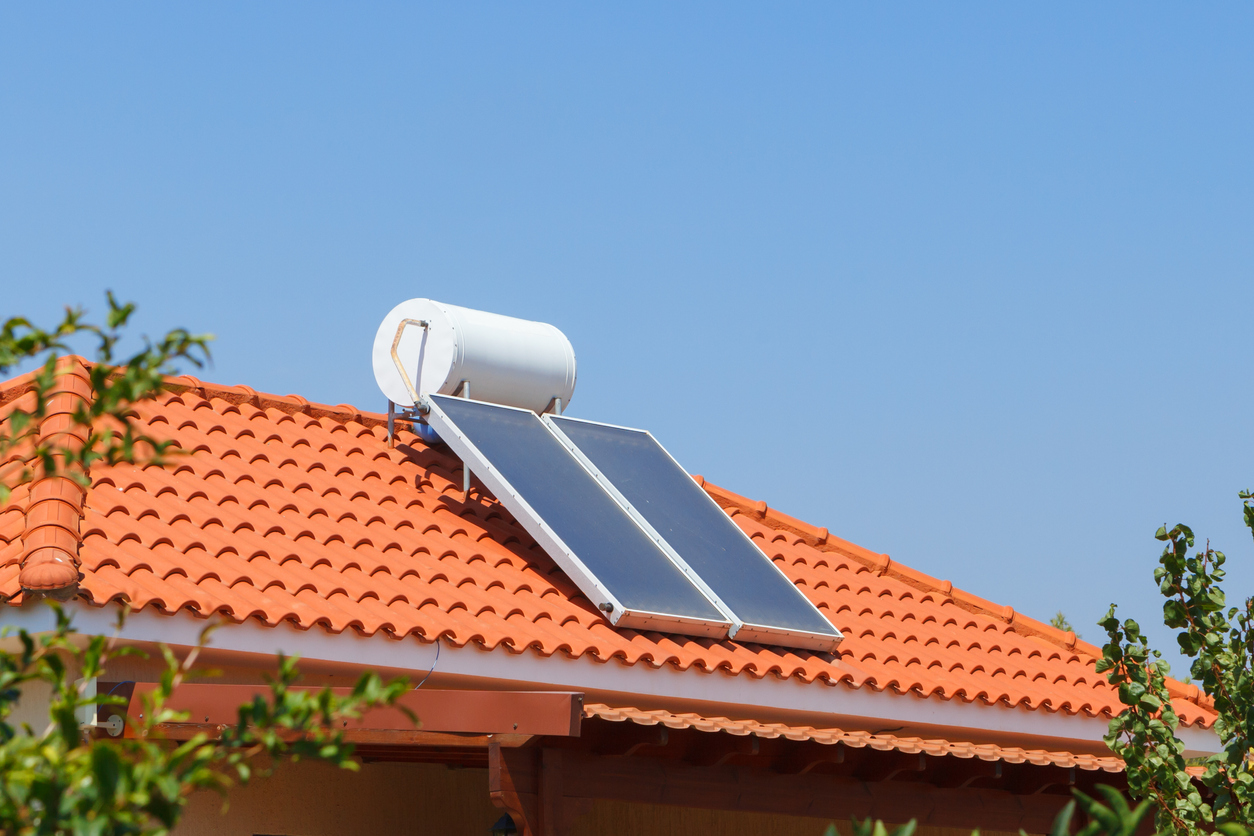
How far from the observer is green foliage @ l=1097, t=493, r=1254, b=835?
5.69 meters

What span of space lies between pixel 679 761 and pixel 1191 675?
2.42 metres

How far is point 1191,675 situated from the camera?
19.2ft

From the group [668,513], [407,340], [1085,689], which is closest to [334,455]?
[407,340]

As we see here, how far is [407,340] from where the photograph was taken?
33.3 feet

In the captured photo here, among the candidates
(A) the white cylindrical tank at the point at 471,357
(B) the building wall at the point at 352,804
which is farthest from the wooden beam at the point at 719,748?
(A) the white cylindrical tank at the point at 471,357

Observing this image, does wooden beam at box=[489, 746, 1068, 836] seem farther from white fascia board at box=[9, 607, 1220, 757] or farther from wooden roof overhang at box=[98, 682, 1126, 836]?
white fascia board at box=[9, 607, 1220, 757]

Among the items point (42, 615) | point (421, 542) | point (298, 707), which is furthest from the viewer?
point (421, 542)

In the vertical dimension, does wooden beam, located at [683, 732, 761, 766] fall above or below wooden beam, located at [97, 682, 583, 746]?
below

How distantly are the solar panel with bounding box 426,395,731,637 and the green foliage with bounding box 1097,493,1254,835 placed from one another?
2.87 metres

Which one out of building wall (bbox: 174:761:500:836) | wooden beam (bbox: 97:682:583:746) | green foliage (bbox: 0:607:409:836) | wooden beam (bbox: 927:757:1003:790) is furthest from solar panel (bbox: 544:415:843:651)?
green foliage (bbox: 0:607:409:836)

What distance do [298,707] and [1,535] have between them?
525cm

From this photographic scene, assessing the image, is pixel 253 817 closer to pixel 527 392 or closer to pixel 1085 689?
pixel 527 392

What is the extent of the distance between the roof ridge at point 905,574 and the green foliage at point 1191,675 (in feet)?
15.6

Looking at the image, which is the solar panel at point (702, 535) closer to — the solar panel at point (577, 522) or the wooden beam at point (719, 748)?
the solar panel at point (577, 522)
